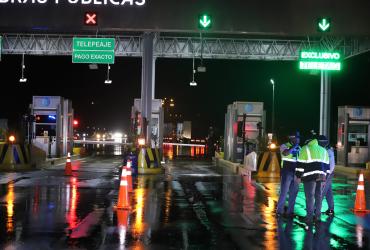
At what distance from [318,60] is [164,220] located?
637 inches

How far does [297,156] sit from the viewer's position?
12.6 m

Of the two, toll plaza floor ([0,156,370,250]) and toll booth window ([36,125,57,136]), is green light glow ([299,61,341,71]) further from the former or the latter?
toll booth window ([36,125,57,136])

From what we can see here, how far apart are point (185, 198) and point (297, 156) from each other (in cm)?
402

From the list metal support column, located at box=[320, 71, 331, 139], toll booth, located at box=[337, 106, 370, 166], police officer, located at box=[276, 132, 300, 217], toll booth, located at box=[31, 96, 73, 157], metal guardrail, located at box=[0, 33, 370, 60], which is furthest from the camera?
toll booth, located at box=[31, 96, 73, 157]

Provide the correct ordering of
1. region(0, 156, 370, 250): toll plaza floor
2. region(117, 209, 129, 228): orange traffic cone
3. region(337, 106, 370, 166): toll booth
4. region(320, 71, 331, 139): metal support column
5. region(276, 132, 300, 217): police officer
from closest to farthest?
region(0, 156, 370, 250): toll plaza floor < region(117, 209, 129, 228): orange traffic cone < region(276, 132, 300, 217): police officer < region(320, 71, 331, 139): metal support column < region(337, 106, 370, 166): toll booth

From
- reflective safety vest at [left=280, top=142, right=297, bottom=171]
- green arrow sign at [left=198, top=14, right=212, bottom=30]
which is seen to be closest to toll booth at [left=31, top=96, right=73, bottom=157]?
green arrow sign at [left=198, top=14, right=212, bottom=30]

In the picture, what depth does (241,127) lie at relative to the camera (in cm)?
3127

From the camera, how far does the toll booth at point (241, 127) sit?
30703mm

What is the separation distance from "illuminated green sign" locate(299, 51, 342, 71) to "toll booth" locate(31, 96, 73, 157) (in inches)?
610

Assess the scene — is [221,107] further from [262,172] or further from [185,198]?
[185,198]

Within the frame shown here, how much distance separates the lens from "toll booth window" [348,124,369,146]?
3284 centimetres

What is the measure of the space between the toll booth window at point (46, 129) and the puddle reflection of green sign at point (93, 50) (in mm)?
9352

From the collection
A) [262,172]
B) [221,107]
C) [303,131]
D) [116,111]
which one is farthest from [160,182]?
[116,111]

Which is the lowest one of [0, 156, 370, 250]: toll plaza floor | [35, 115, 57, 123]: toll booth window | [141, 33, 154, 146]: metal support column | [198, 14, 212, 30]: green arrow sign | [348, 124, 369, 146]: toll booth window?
[0, 156, 370, 250]: toll plaza floor
